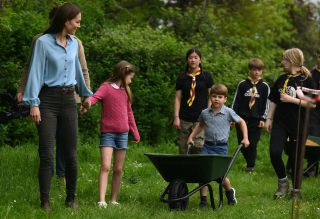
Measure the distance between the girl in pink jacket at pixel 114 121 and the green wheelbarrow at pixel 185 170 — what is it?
477mm

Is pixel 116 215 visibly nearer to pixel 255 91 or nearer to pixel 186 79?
pixel 186 79

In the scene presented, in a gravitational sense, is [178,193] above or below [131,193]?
above

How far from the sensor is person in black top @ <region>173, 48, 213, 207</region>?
30.8ft

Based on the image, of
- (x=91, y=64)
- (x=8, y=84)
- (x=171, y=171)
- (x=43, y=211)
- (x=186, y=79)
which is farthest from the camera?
(x=91, y=64)

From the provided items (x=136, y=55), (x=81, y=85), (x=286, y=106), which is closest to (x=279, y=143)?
(x=286, y=106)

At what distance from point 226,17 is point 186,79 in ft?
56.2

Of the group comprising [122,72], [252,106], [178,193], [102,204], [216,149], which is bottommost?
[102,204]

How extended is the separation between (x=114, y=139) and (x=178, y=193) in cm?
90

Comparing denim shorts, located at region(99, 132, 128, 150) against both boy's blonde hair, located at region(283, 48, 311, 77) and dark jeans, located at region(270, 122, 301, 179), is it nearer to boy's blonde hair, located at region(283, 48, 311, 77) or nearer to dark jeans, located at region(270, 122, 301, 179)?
dark jeans, located at region(270, 122, 301, 179)

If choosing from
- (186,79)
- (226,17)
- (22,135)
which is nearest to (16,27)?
(22,135)

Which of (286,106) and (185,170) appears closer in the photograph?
(185,170)

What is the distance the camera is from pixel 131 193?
8969mm

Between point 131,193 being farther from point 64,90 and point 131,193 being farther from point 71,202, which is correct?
point 64,90

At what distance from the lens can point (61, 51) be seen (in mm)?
7246
